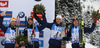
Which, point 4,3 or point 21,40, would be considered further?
point 4,3

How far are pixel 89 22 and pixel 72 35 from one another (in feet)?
27.5

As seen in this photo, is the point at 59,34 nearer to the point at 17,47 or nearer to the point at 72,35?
the point at 72,35

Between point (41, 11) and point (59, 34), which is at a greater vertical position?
point (41, 11)

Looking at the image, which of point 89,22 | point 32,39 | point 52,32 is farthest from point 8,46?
point 89,22

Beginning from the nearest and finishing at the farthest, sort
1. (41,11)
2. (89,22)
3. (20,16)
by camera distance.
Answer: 1. (41,11)
2. (20,16)
3. (89,22)

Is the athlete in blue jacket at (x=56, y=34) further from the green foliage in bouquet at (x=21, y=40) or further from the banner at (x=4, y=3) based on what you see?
the banner at (x=4, y=3)

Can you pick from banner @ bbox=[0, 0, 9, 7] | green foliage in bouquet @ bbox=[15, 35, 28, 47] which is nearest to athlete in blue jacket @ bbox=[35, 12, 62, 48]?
green foliage in bouquet @ bbox=[15, 35, 28, 47]

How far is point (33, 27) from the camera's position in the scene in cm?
446

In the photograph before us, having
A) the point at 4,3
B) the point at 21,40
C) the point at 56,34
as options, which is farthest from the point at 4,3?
the point at 56,34

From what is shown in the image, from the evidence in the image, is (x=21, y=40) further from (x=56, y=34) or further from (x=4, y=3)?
(x=4, y=3)

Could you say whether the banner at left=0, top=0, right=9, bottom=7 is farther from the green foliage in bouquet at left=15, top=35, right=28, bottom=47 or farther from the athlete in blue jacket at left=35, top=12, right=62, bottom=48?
the athlete in blue jacket at left=35, top=12, right=62, bottom=48

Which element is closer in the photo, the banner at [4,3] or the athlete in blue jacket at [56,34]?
the athlete in blue jacket at [56,34]

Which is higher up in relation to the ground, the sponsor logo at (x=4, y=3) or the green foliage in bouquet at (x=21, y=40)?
the sponsor logo at (x=4, y=3)

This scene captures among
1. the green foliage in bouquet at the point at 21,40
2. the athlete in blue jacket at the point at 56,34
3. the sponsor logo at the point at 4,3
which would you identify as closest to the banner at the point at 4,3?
the sponsor logo at the point at 4,3
